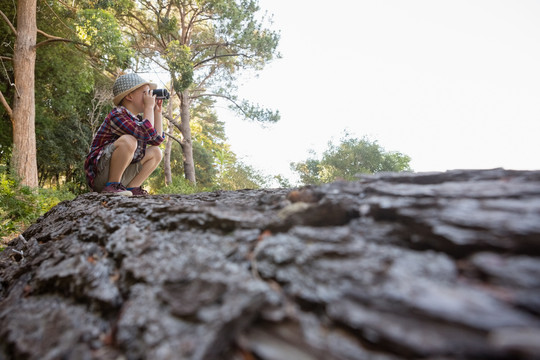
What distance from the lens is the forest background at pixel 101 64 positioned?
5.09 meters

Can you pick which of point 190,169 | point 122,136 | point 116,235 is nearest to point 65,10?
point 190,169

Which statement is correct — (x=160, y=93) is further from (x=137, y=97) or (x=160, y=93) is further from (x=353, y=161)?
(x=353, y=161)

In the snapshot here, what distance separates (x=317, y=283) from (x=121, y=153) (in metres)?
2.11

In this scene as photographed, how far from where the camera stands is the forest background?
5.09 meters

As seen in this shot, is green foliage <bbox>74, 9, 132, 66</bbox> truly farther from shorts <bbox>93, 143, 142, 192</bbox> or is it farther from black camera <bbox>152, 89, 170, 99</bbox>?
shorts <bbox>93, 143, 142, 192</bbox>

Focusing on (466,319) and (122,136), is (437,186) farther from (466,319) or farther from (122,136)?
(122,136)

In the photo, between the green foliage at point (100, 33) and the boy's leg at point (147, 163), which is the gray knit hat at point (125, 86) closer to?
the boy's leg at point (147, 163)

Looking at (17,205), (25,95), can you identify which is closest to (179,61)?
(25,95)

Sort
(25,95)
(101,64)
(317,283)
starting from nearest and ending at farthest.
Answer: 1. (317,283)
2. (25,95)
3. (101,64)

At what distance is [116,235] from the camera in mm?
1050

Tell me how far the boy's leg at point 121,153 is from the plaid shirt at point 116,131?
0.29 feet

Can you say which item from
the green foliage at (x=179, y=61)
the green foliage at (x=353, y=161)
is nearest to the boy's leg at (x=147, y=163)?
the green foliage at (x=179, y=61)


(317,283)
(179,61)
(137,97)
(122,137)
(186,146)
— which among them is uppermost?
(179,61)

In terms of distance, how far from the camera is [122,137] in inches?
87.3
